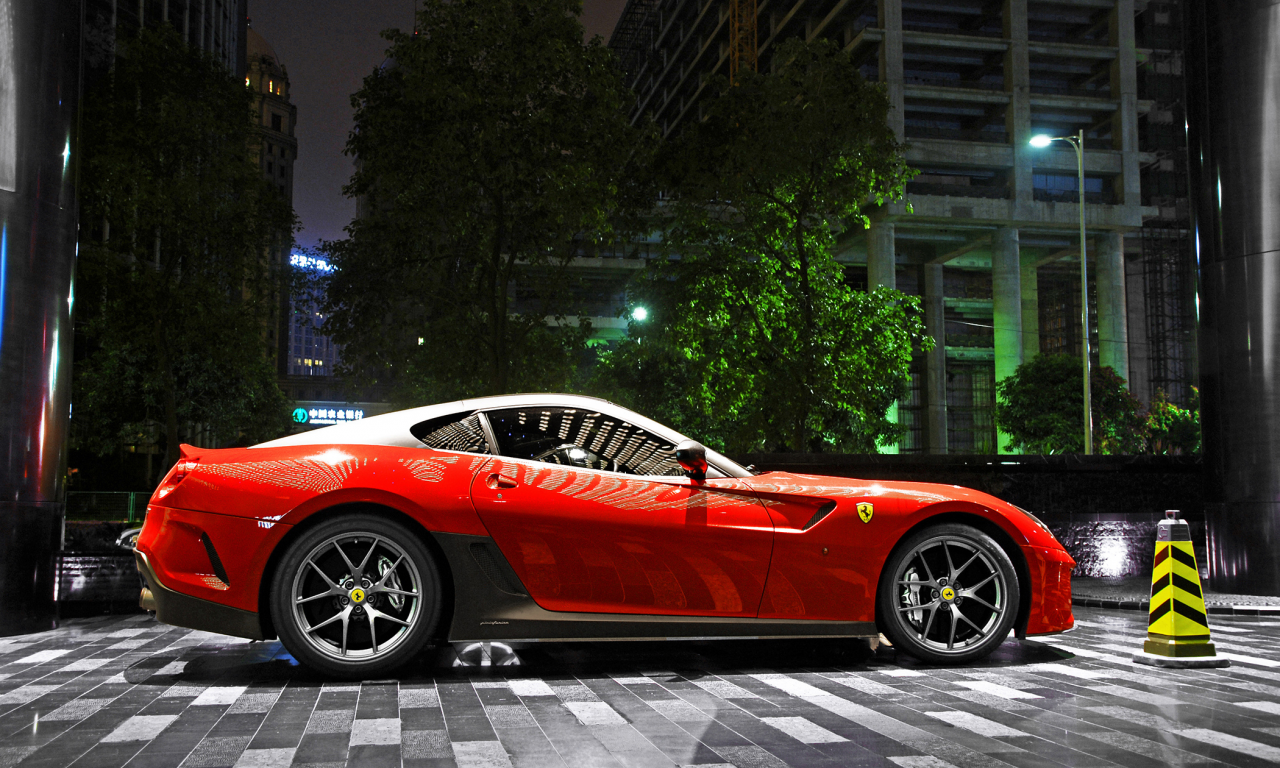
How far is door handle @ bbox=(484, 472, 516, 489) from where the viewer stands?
4.66 meters

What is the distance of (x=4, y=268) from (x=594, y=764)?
5.71m

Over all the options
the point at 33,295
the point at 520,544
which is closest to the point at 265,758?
the point at 520,544

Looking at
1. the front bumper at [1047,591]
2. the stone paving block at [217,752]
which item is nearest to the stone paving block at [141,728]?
the stone paving block at [217,752]

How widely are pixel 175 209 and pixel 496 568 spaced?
22819 millimetres

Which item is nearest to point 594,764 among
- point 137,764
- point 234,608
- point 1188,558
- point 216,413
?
point 137,764

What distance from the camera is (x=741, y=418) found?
65.5 ft

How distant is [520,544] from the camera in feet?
15.1

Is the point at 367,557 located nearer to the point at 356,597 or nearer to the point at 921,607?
the point at 356,597

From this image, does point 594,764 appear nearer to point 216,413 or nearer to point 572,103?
point 572,103

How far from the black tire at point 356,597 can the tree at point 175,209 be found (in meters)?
21.4

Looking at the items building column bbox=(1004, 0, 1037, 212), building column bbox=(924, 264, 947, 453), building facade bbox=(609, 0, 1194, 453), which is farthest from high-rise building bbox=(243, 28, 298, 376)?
building column bbox=(1004, 0, 1037, 212)

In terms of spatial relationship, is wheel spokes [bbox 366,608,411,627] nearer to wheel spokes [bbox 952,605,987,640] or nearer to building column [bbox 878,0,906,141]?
wheel spokes [bbox 952,605,987,640]

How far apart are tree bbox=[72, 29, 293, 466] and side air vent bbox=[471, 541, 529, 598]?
71.5 ft

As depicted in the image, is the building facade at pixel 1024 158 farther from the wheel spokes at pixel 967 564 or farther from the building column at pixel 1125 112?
the wheel spokes at pixel 967 564
